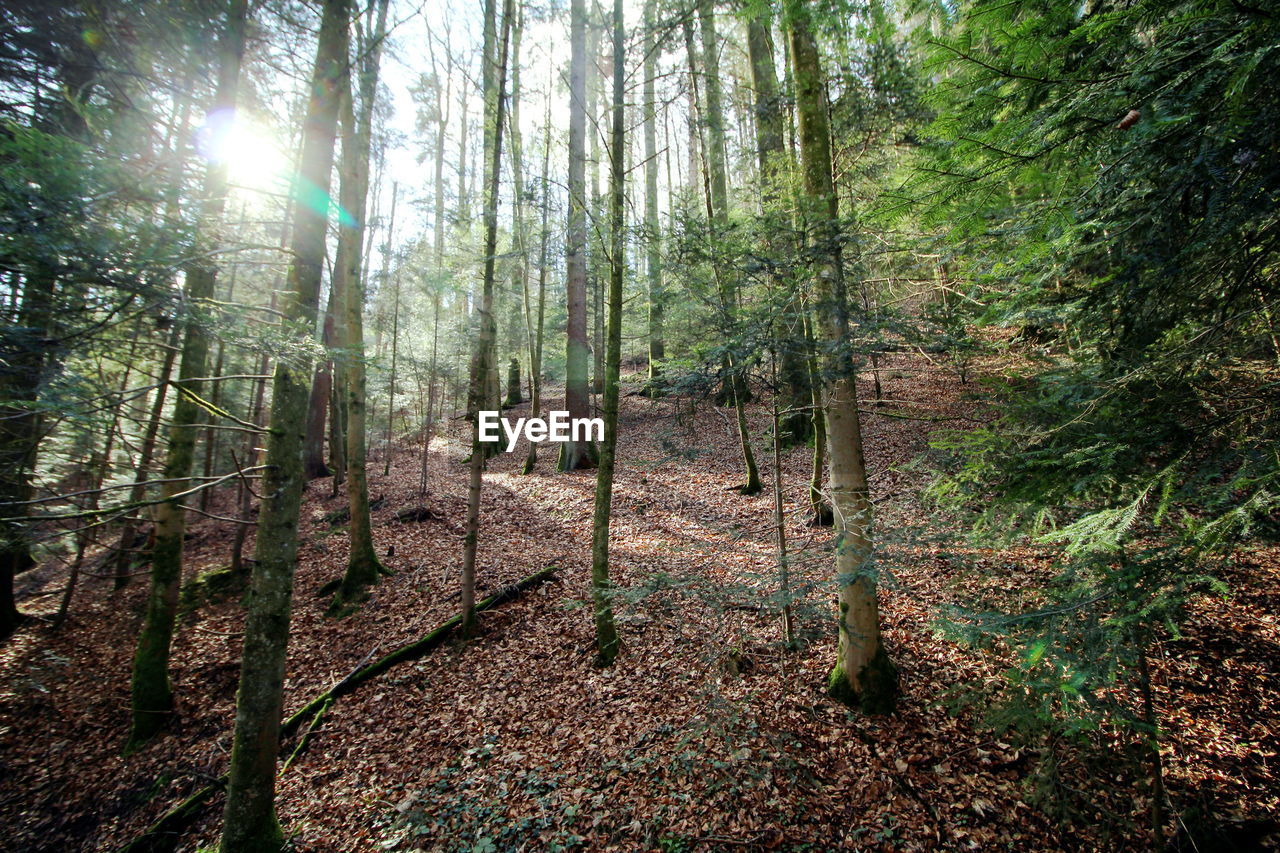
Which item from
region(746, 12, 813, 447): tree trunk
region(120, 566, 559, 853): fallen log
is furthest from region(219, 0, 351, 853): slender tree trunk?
region(746, 12, 813, 447): tree trunk

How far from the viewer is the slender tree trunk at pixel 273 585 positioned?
356 centimetres

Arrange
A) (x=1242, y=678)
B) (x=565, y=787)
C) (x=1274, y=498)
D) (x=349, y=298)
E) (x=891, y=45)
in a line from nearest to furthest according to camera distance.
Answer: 1. (x=1274, y=498)
2. (x=1242, y=678)
3. (x=565, y=787)
4. (x=891, y=45)
5. (x=349, y=298)

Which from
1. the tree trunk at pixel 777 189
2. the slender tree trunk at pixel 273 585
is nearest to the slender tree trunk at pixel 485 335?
the slender tree trunk at pixel 273 585

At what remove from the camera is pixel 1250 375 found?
10.5ft

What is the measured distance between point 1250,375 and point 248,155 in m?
9.24

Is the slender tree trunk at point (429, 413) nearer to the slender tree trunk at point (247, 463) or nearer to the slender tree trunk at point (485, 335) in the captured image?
the slender tree trunk at point (247, 463)

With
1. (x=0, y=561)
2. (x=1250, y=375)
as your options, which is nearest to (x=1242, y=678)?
(x=1250, y=375)

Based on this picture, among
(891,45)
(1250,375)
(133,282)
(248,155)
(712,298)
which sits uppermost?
(891,45)

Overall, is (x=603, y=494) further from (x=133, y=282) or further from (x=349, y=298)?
(x=349, y=298)

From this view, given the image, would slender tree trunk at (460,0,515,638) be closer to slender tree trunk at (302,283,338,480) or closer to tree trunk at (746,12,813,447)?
tree trunk at (746,12,813,447)

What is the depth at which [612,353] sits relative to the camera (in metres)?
5.45

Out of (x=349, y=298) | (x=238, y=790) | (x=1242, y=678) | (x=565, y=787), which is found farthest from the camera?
(x=349, y=298)

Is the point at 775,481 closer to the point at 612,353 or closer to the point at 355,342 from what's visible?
the point at 612,353

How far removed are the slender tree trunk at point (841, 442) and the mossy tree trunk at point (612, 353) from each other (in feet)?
6.16
